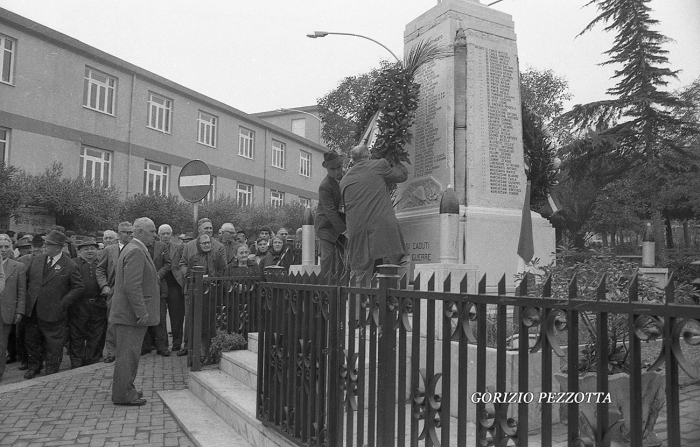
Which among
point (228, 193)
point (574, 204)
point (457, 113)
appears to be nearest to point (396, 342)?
point (457, 113)

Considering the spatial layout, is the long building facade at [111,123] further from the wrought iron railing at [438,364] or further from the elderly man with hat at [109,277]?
the wrought iron railing at [438,364]

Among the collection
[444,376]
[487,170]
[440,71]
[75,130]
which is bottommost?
[444,376]

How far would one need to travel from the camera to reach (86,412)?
19.4ft

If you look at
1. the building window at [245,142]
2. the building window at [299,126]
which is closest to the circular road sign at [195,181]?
the building window at [245,142]

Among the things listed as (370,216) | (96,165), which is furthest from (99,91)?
(370,216)

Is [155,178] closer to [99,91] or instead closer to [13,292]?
[99,91]

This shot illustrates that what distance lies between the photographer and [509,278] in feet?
23.1

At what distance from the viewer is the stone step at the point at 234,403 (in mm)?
4406

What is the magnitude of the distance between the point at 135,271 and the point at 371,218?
2.61m

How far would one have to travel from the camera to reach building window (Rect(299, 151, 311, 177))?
124ft

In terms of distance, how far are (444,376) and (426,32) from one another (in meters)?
6.51

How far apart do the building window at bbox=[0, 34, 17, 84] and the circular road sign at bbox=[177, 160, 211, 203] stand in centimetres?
1319

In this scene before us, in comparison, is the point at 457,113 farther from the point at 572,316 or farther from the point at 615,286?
the point at 572,316

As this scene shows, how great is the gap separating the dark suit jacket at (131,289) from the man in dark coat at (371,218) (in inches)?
89.6
